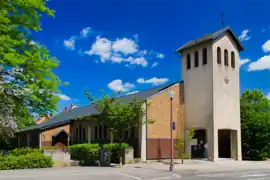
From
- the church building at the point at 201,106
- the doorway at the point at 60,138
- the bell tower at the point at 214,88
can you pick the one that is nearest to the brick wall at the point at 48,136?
the doorway at the point at 60,138

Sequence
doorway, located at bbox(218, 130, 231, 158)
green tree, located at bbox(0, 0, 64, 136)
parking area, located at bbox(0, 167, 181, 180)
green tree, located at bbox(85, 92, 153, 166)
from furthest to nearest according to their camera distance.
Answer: doorway, located at bbox(218, 130, 231, 158) < green tree, located at bbox(85, 92, 153, 166) < parking area, located at bbox(0, 167, 181, 180) < green tree, located at bbox(0, 0, 64, 136)

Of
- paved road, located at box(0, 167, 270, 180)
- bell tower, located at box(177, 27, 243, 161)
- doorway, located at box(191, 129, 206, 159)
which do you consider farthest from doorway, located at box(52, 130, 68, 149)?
paved road, located at box(0, 167, 270, 180)

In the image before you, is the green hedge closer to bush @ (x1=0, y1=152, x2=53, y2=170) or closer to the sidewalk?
the sidewalk

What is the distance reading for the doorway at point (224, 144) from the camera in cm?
3434

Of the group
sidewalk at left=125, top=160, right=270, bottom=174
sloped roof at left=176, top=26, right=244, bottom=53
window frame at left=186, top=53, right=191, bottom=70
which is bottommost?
sidewalk at left=125, top=160, right=270, bottom=174

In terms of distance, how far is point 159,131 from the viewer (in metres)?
31.3

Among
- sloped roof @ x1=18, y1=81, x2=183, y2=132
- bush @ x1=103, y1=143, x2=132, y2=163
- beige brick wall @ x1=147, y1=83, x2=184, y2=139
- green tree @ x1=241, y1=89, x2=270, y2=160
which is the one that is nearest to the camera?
bush @ x1=103, y1=143, x2=132, y2=163

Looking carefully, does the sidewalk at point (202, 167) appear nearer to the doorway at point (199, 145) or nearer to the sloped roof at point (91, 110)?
the doorway at point (199, 145)

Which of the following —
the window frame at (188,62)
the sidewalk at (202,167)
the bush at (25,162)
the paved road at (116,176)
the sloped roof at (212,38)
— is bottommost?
the sidewalk at (202,167)

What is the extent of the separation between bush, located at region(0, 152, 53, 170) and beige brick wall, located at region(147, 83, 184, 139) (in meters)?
9.60

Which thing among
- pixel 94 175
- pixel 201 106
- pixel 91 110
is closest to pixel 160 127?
pixel 201 106

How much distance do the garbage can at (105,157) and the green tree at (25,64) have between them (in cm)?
1438

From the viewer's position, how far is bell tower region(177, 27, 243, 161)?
102 feet

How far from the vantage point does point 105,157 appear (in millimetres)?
26703
